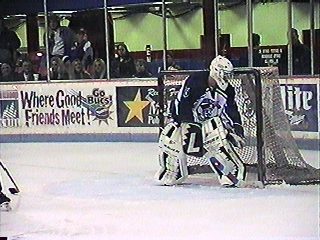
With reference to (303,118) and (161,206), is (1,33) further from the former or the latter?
(303,118)

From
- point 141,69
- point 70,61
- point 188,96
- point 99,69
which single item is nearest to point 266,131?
point 188,96

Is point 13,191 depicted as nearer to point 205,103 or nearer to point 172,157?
point 172,157

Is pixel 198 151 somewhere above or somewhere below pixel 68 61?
below

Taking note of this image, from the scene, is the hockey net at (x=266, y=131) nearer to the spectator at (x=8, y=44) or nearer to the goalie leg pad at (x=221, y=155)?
the goalie leg pad at (x=221, y=155)

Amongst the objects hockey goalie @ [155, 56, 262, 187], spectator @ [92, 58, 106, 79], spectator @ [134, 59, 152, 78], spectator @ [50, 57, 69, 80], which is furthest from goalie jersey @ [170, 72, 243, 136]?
spectator @ [50, 57, 69, 80]

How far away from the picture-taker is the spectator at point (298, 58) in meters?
2.11

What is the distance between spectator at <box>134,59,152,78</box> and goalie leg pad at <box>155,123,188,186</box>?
0.17 m

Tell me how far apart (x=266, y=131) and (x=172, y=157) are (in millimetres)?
312

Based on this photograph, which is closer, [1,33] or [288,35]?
[288,35]

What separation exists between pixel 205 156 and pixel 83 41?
1.73 ft

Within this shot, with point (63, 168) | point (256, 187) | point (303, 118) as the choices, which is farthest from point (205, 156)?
point (63, 168)

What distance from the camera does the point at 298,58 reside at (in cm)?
212

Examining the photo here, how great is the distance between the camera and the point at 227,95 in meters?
2.23

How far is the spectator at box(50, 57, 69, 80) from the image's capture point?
238cm
